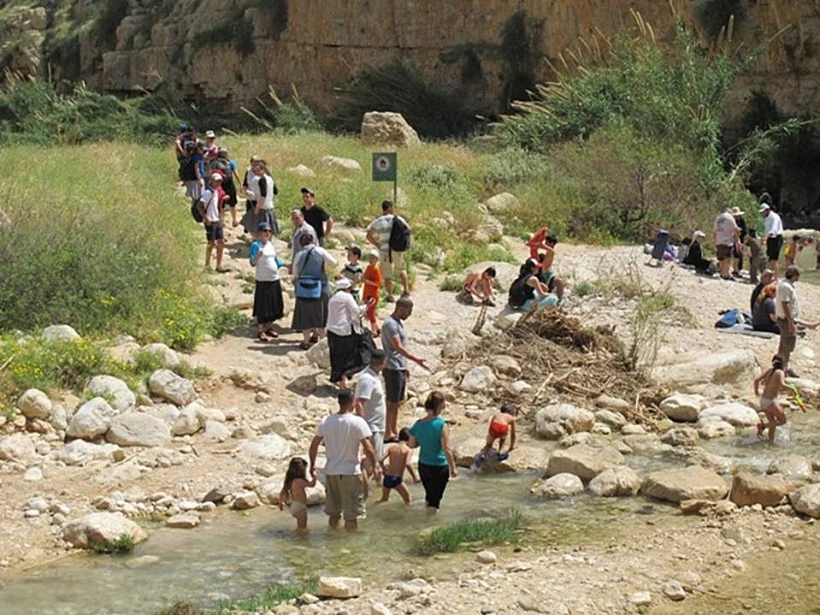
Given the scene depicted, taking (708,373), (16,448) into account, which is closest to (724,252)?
(708,373)

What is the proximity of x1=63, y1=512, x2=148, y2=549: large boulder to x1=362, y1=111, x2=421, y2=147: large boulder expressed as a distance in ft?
73.4

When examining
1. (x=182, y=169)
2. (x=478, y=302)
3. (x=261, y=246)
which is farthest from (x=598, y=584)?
(x=182, y=169)

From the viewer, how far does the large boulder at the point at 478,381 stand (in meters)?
16.0

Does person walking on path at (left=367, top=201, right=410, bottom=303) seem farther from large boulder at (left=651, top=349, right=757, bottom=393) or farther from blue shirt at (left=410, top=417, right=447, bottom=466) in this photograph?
blue shirt at (left=410, top=417, right=447, bottom=466)

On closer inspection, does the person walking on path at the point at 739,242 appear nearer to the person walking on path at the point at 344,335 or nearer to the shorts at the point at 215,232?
the shorts at the point at 215,232

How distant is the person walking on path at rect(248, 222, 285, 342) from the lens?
54.4 ft

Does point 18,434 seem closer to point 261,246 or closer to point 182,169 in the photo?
point 261,246

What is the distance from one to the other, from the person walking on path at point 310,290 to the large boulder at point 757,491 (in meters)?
6.23

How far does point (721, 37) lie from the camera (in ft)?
109

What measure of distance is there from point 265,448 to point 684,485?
13.9 feet

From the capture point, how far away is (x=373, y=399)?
12.1 metres

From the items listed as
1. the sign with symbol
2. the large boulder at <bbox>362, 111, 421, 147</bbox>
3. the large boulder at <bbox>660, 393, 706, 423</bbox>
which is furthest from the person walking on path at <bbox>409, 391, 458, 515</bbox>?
the large boulder at <bbox>362, 111, 421, 147</bbox>

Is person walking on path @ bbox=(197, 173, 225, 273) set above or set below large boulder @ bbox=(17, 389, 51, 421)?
above

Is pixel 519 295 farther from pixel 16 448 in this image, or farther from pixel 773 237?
pixel 16 448
